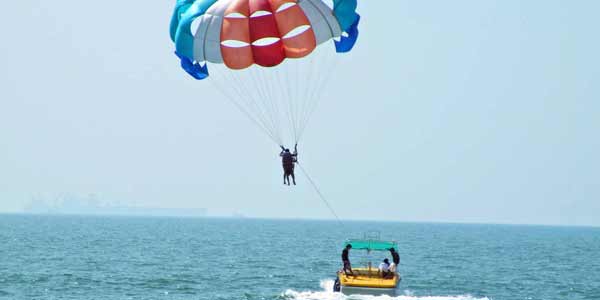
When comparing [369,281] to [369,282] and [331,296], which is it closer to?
[369,282]

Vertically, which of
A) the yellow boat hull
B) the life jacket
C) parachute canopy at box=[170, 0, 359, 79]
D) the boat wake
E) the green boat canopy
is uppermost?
parachute canopy at box=[170, 0, 359, 79]

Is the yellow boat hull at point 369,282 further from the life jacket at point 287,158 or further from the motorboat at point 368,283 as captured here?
the life jacket at point 287,158

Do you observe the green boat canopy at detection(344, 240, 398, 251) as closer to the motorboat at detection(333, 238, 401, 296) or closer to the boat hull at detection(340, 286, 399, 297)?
the motorboat at detection(333, 238, 401, 296)

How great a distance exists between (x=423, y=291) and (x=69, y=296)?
14589mm

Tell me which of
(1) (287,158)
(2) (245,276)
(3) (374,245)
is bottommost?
(2) (245,276)

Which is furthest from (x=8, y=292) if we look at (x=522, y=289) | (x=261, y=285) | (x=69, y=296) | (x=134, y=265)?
(x=522, y=289)

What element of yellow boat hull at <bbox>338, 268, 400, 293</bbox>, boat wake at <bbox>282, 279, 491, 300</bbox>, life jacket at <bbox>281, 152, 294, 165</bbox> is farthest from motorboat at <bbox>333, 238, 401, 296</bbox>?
life jacket at <bbox>281, 152, 294, 165</bbox>

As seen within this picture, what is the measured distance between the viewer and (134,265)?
168 ft

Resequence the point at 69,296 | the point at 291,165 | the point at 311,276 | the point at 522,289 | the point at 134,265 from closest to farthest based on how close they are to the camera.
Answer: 1. the point at 291,165
2. the point at 69,296
3. the point at 522,289
4. the point at 311,276
5. the point at 134,265

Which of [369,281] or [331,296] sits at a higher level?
[369,281]

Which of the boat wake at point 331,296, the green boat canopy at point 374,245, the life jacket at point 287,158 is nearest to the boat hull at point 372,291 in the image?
the boat wake at point 331,296

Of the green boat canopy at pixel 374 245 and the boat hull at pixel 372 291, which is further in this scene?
the green boat canopy at pixel 374 245

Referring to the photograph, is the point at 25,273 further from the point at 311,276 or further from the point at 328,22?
the point at 328,22

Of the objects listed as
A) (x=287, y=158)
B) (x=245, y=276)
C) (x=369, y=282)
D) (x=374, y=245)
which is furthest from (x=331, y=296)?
(x=245, y=276)
